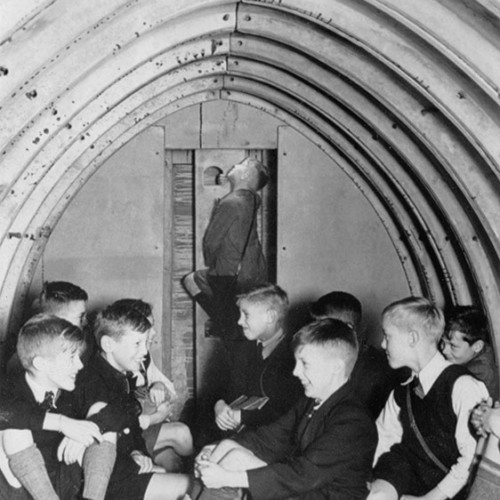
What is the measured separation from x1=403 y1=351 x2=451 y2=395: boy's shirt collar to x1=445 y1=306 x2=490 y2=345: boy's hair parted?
1.36 m

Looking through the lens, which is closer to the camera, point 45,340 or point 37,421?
point 37,421

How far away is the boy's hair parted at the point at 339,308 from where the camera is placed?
5891 millimetres

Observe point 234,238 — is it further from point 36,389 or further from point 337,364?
point 36,389

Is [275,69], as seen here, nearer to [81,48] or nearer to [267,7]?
[267,7]

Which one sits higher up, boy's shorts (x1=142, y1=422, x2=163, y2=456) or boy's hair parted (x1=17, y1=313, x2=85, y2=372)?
boy's hair parted (x1=17, y1=313, x2=85, y2=372)

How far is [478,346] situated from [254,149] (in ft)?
11.1

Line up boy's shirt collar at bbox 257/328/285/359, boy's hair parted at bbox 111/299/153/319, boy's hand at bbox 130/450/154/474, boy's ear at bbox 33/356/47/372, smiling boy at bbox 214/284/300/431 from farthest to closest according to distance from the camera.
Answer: boy's shirt collar at bbox 257/328/285/359 → smiling boy at bbox 214/284/300/431 → boy's hair parted at bbox 111/299/153/319 → boy's hand at bbox 130/450/154/474 → boy's ear at bbox 33/356/47/372

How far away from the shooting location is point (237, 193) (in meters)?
7.75

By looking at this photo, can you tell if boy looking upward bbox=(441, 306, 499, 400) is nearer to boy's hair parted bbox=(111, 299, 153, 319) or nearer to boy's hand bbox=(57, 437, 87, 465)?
boy's hair parted bbox=(111, 299, 153, 319)

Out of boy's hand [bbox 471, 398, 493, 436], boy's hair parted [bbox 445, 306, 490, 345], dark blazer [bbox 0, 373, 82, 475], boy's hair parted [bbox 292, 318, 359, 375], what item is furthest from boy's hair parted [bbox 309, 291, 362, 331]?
dark blazer [bbox 0, 373, 82, 475]

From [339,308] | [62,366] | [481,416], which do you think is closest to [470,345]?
[339,308]

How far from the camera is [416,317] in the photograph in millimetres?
4285

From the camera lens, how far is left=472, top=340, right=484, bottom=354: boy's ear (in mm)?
5520

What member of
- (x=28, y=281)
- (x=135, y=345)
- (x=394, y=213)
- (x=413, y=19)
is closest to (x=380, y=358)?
(x=394, y=213)
